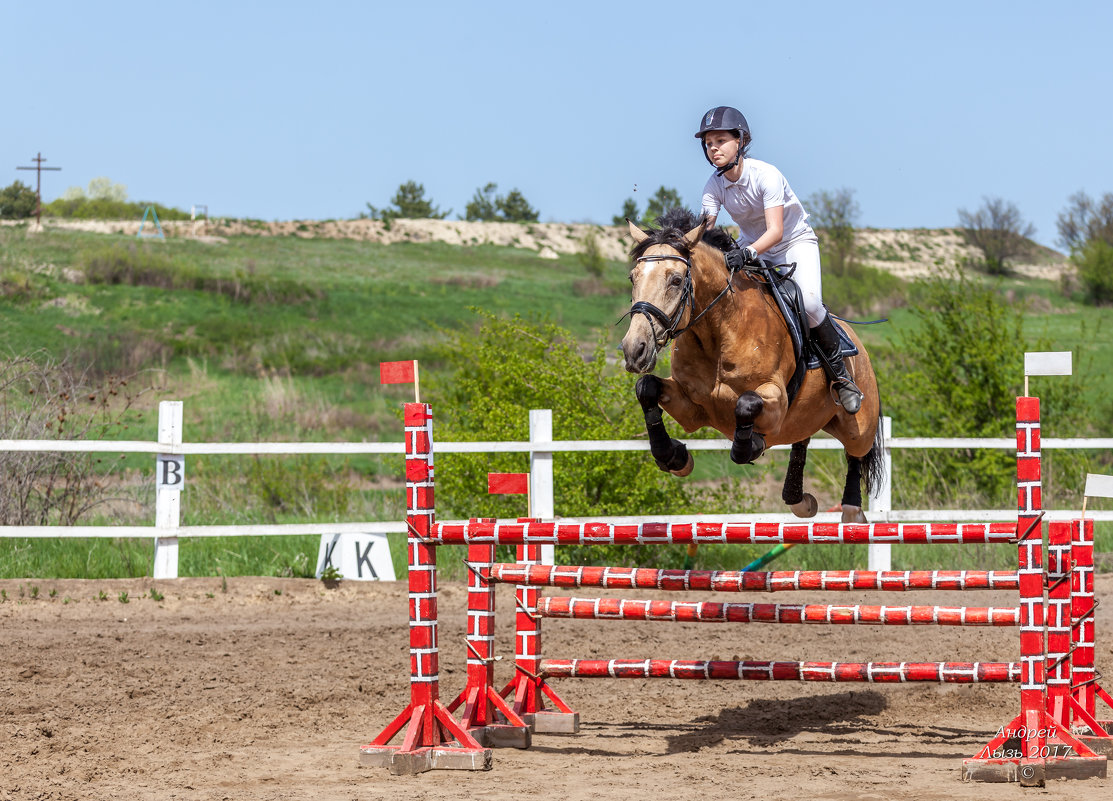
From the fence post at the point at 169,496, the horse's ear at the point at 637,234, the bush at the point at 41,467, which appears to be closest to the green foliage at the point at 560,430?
the fence post at the point at 169,496

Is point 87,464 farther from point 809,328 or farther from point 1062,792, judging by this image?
point 1062,792

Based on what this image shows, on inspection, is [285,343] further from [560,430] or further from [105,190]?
[105,190]

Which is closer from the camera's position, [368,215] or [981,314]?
[981,314]

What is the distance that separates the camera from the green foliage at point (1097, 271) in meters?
41.5

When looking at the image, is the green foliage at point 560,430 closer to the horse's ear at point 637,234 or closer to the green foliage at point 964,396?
the green foliage at point 964,396

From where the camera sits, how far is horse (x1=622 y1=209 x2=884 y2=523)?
4.25 metres

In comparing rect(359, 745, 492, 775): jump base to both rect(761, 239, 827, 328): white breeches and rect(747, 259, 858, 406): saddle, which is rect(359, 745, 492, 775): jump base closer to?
rect(747, 259, 858, 406): saddle

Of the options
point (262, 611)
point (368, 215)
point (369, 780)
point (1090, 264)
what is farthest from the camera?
point (368, 215)

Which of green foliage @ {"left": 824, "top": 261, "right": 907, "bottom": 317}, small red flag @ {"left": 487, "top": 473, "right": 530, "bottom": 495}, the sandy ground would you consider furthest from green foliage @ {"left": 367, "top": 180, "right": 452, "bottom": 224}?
small red flag @ {"left": 487, "top": 473, "right": 530, "bottom": 495}

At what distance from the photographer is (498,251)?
57.6m

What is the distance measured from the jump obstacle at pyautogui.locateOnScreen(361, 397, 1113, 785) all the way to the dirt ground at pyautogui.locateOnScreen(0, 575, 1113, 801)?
152 mm

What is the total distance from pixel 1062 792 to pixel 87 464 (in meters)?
8.78

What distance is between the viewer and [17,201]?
2080 inches

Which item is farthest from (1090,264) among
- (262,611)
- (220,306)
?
(262,611)
